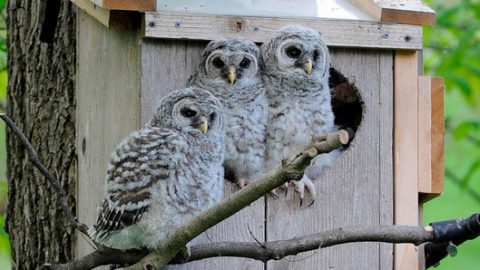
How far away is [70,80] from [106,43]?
2.23 feet

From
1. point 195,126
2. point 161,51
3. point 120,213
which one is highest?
point 161,51

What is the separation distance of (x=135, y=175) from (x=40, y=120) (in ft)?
5.10

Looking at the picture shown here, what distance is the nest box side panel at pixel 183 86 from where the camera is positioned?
387cm

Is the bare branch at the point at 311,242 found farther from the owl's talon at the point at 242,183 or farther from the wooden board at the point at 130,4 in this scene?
the wooden board at the point at 130,4

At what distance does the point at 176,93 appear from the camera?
12.4 ft

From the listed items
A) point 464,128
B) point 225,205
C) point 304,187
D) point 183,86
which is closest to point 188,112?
point 183,86

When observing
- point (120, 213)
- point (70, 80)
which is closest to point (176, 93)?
point (120, 213)

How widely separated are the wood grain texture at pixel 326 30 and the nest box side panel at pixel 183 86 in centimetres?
7

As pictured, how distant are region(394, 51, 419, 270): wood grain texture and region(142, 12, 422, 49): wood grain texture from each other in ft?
0.22

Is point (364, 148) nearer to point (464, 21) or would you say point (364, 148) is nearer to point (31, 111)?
point (31, 111)

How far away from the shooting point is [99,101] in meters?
4.37

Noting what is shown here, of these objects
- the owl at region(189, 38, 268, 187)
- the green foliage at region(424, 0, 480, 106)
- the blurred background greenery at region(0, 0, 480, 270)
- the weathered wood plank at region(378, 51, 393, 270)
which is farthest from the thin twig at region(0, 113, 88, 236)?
the green foliage at region(424, 0, 480, 106)

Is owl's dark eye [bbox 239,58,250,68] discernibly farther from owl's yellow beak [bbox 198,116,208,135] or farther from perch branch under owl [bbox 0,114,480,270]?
perch branch under owl [bbox 0,114,480,270]

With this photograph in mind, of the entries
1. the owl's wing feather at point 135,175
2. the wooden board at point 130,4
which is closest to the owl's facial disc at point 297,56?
the wooden board at point 130,4
